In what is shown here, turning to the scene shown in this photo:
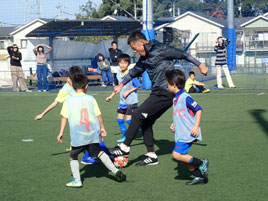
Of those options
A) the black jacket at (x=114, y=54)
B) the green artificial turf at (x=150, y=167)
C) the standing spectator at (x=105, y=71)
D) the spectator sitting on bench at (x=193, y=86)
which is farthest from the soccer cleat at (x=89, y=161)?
the standing spectator at (x=105, y=71)

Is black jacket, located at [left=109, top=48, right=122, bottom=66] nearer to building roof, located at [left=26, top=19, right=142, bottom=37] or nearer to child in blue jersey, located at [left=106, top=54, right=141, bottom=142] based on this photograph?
building roof, located at [left=26, top=19, right=142, bottom=37]

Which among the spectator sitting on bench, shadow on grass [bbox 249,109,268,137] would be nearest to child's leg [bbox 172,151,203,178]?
shadow on grass [bbox 249,109,268,137]

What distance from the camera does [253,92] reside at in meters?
17.0

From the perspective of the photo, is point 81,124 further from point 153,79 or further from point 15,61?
point 15,61

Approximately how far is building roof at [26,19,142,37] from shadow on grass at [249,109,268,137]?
11.6 m

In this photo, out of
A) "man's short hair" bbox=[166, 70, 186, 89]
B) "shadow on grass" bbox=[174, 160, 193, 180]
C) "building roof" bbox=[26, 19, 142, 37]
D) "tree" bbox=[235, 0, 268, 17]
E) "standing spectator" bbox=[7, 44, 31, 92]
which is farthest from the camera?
"tree" bbox=[235, 0, 268, 17]

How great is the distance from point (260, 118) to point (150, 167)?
5133 millimetres

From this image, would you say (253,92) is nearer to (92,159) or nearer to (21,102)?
(21,102)

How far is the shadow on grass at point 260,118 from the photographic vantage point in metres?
9.93

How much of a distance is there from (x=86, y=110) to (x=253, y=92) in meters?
12.3

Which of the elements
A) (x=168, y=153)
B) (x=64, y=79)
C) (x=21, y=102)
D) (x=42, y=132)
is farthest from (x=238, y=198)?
(x=64, y=79)

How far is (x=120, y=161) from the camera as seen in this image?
22.2 feet

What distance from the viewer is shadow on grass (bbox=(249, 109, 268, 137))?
993cm

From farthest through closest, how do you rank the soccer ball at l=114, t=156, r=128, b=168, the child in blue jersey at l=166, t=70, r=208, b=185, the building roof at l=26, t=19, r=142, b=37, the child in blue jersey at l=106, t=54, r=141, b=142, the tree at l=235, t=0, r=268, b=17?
the tree at l=235, t=0, r=268, b=17 → the building roof at l=26, t=19, r=142, b=37 → the child in blue jersey at l=106, t=54, r=141, b=142 → the soccer ball at l=114, t=156, r=128, b=168 → the child in blue jersey at l=166, t=70, r=208, b=185
